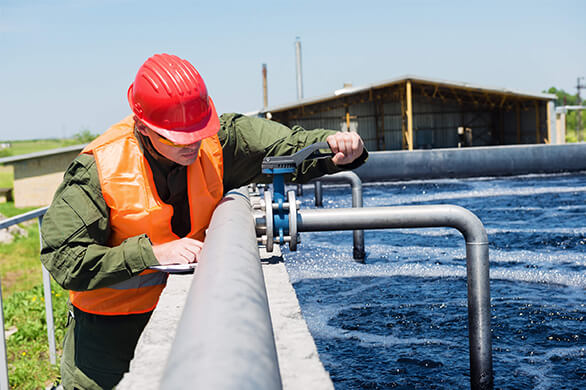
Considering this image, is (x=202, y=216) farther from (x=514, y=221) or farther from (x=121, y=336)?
(x=514, y=221)

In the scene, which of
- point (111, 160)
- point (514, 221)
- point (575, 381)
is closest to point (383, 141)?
point (514, 221)

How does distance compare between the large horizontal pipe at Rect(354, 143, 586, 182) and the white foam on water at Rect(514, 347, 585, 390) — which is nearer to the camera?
the white foam on water at Rect(514, 347, 585, 390)

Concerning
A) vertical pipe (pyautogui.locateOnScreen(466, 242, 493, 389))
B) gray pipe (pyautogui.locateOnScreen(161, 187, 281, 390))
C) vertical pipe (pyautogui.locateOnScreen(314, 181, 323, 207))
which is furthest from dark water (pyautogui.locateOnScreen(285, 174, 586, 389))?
gray pipe (pyautogui.locateOnScreen(161, 187, 281, 390))

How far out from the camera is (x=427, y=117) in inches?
1106

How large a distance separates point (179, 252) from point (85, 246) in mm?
317

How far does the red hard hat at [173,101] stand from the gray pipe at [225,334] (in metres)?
0.84

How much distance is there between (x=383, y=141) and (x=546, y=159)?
13.5m

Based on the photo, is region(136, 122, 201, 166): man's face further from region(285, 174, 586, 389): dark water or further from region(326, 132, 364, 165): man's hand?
region(285, 174, 586, 389): dark water

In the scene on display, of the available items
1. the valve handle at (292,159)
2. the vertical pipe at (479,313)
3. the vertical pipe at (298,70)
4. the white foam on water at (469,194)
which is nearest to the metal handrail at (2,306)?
the valve handle at (292,159)

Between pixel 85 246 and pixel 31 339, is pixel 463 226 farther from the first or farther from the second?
pixel 31 339

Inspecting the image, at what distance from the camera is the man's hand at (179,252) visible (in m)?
1.80

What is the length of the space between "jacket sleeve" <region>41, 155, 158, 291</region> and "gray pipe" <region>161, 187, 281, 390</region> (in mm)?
729

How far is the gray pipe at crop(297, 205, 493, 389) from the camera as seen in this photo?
7.81 ft

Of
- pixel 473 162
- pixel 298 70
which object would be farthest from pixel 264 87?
pixel 473 162
